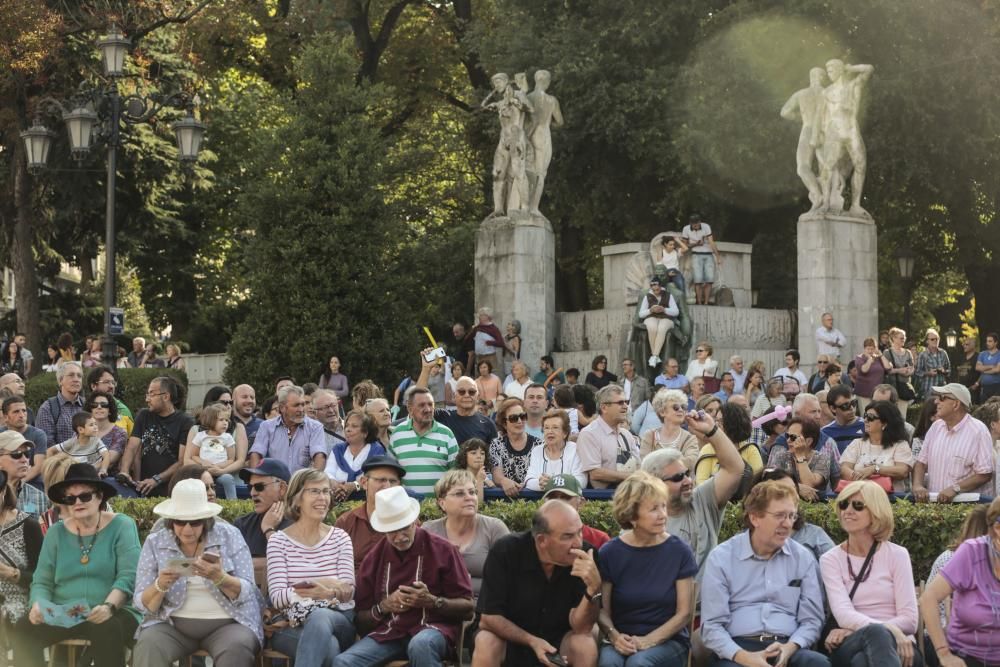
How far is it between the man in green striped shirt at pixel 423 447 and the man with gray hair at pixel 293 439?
935 mm

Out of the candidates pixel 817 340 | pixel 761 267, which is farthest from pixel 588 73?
pixel 817 340

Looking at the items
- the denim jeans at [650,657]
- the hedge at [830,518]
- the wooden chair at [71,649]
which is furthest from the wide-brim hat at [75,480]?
the denim jeans at [650,657]

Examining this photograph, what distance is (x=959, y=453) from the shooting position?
11891 mm

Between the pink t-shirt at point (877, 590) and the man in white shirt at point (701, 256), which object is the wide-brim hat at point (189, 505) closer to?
the pink t-shirt at point (877, 590)

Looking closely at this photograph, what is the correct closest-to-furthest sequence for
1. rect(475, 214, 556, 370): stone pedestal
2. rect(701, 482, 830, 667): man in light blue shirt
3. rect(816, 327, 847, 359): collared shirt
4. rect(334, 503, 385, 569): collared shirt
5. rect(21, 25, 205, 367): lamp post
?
1. rect(701, 482, 830, 667): man in light blue shirt
2. rect(334, 503, 385, 569): collared shirt
3. rect(21, 25, 205, 367): lamp post
4. rect(816, 327, 847, 359): collared shirt
5. rect(475, 214, 556, 370): stone pedestal

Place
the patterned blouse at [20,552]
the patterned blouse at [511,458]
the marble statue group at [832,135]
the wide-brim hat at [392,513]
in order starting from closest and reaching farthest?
1. the wide-brim hat at [392,513]
2. the patterned blouse at [20,552]
3. the patterned blouse at [511,458]
4. the marble statue group at [832,135]

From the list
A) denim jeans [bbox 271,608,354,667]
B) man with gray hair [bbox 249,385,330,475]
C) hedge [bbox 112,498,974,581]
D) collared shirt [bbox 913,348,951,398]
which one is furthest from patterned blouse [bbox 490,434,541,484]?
collared shirt [bbox 913,348,951,398]

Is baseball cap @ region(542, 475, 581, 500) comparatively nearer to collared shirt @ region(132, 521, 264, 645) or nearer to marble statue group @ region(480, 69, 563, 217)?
collared shirt @ region(132, 521, 264, 645)

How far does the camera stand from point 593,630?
9.06 m

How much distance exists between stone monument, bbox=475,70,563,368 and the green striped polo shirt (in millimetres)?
16451

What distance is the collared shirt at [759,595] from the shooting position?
887cm

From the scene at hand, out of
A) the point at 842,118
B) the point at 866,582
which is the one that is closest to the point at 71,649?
the point at 866,582

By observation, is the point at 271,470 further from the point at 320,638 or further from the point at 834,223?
the point at 834,223

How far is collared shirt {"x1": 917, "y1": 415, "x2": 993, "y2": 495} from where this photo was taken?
11867 mm
